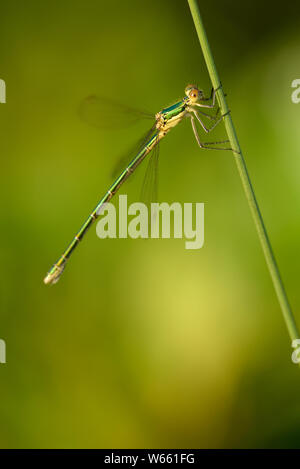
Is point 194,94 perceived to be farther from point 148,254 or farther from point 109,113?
point 148,254

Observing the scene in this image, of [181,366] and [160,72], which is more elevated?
[160,72]

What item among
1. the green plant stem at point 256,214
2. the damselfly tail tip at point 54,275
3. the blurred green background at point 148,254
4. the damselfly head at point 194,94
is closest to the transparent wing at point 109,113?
the blurred green background at point 148,254

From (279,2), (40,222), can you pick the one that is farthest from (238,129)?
(40,222)

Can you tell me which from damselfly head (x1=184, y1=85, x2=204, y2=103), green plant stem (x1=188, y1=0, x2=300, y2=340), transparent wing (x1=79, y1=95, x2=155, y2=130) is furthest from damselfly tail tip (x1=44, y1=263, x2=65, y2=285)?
green plant stem (x1=188, y1=0, x2=300, y2=340)

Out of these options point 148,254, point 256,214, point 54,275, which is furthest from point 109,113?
point 256,214

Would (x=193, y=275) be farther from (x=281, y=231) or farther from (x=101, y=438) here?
(x=101, y=438)

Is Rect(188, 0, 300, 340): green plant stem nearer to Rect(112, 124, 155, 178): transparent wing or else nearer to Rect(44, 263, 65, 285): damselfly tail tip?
Rect(112, 124, 155, 178): transparent wing
